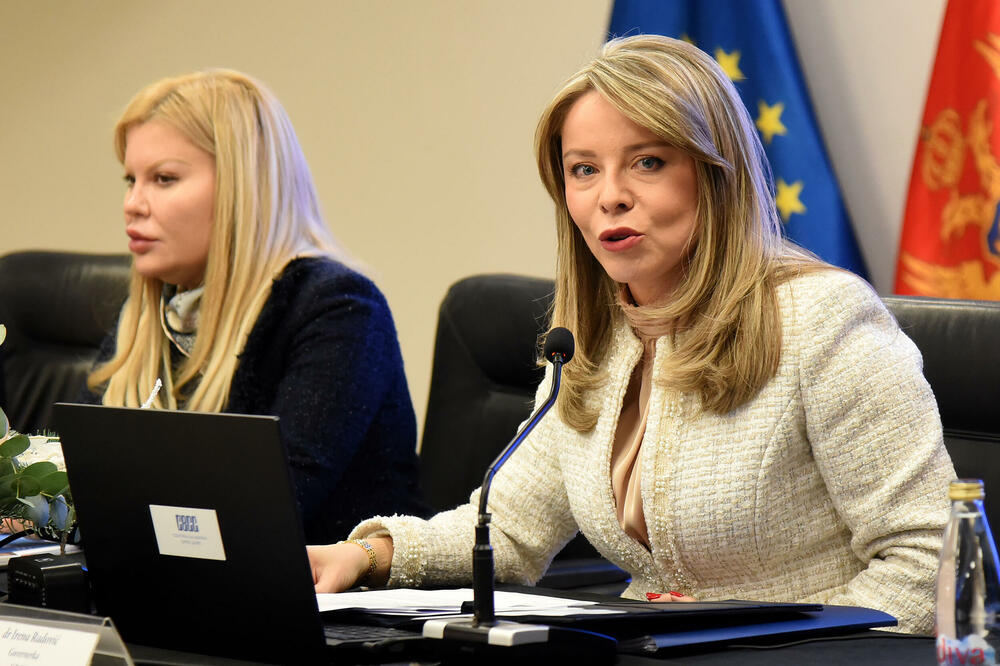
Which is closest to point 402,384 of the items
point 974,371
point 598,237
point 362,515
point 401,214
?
point 362,515

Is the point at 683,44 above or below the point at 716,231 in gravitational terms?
above

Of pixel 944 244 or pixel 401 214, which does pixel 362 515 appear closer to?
pixel 944 244

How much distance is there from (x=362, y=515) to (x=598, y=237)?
0.79 metres

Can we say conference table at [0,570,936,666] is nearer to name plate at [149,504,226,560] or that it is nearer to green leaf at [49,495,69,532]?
name plate at [149,504,226,560]

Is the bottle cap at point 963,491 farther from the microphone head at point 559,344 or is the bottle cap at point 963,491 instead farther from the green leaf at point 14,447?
the green leaf at point 14,447

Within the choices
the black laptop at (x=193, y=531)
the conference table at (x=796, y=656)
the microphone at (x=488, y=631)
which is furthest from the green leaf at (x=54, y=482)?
the microphone at (x=488, y=631)

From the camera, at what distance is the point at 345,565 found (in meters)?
1.41

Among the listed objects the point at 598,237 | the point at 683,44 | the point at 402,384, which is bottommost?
the point at 402,384

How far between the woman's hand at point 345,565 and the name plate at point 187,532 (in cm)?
32

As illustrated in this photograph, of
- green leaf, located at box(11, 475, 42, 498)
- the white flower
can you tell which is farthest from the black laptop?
the white flower

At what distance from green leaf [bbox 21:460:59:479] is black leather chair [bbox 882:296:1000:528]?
107 cm

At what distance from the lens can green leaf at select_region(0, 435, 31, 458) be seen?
1.34m

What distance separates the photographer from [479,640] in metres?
0.94

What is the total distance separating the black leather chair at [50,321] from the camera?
2.82 m
